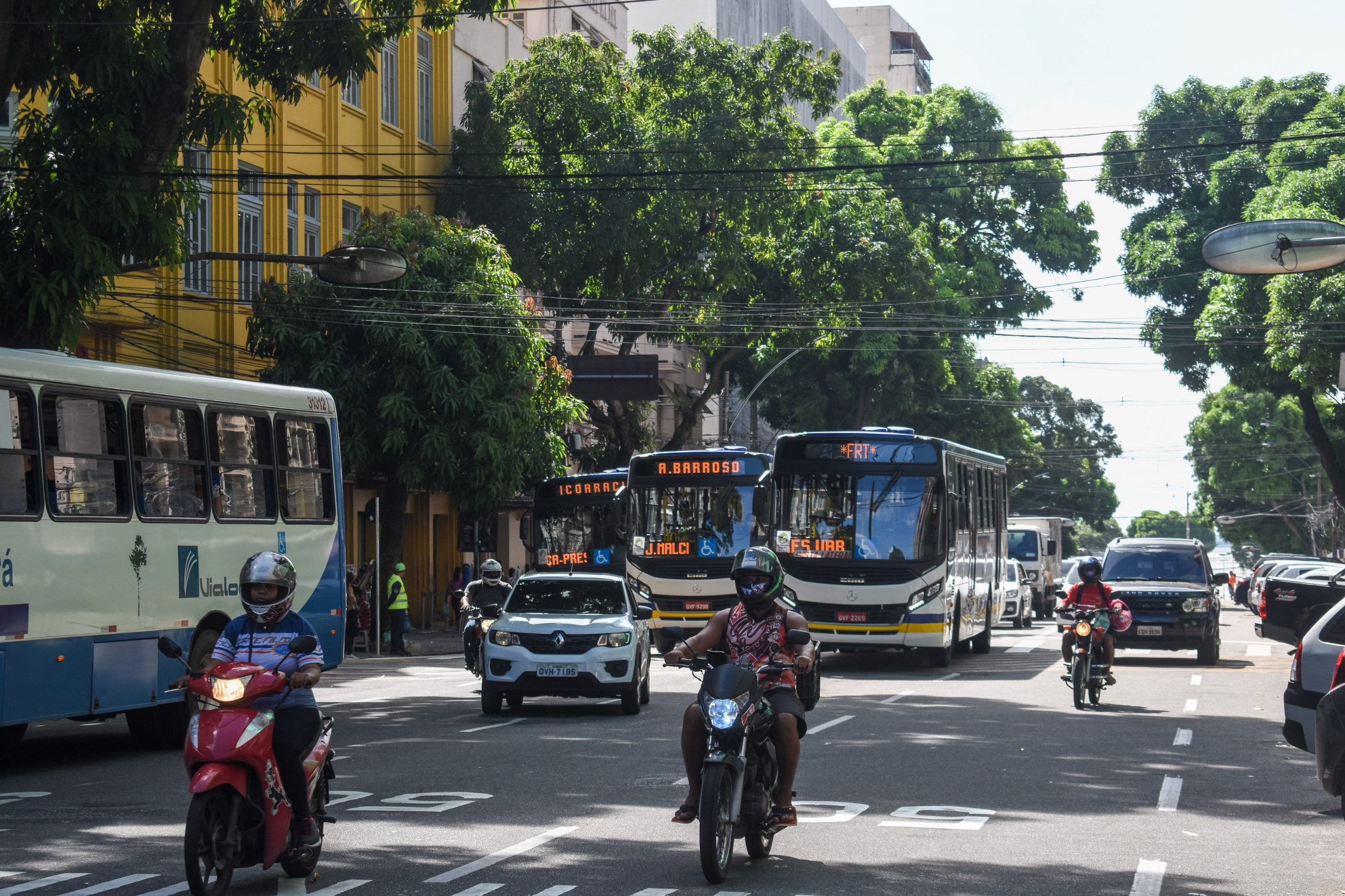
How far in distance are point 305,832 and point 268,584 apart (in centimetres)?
118

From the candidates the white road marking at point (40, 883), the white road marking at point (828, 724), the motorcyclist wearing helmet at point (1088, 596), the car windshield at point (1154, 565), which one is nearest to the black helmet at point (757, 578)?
the white road marking at point (40, 883)

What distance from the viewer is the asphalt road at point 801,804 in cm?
882

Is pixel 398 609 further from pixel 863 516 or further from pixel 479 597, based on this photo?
pixel 863 516

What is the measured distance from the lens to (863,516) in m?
25.6

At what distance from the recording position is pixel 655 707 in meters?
19.4

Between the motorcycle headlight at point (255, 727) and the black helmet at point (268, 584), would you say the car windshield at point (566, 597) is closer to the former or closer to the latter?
the black helmet at point (268, 584)

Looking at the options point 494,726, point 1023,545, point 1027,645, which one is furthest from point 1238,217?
Answer: point 494,726

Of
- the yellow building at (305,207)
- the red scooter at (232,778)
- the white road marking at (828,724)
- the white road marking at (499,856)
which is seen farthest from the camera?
the yellow building at (305,207)

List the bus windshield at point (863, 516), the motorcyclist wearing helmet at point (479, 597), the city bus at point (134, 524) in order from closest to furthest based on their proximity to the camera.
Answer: the city bus at point (134, 524) < the motorcyclist wearing helmet at point (479, 597) < the bus windshield at point (863, 516)

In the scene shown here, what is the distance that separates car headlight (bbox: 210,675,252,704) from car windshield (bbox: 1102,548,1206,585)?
21.8m

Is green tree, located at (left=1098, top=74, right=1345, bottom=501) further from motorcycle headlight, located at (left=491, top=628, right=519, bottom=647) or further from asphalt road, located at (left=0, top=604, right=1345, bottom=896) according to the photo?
motorcycle headlight, located at (left=491, top=628, right=519, bottom=647)

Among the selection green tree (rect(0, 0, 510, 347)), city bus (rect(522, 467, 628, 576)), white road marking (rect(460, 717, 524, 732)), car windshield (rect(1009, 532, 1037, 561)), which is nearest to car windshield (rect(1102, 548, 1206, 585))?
city bus (rect(522, 467, 628, 576))

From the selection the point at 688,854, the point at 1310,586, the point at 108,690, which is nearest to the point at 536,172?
the point at 1310,586

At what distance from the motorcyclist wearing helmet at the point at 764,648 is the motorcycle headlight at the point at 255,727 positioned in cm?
206
